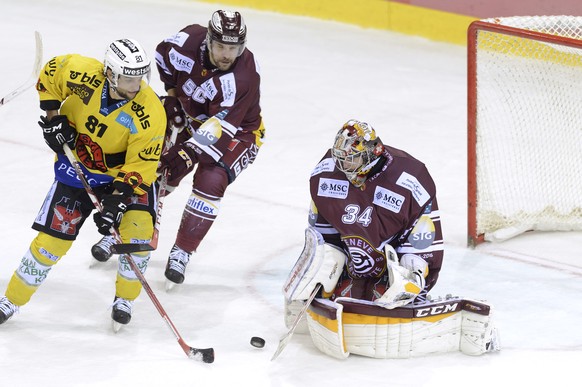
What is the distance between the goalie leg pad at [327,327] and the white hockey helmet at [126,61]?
3.35 ft

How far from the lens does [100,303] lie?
181 inches

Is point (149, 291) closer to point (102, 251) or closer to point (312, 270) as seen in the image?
point (312, 270)

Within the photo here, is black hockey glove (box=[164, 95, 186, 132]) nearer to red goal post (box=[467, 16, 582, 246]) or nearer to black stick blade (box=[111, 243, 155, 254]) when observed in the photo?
black stick blade (box=[111, 243, 155, 254])

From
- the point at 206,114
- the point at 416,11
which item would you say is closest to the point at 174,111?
the point at 206,114

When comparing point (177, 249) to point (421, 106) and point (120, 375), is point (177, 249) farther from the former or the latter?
point (421, 106)

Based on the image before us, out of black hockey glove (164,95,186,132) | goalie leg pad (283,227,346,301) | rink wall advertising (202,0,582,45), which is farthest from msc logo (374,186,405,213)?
rink wall advertising (202,0,582,45)

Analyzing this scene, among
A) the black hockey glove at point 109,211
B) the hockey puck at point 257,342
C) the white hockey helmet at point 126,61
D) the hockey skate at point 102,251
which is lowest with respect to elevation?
the hockey skate at point 102,251

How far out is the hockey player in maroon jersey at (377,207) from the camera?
409 cm

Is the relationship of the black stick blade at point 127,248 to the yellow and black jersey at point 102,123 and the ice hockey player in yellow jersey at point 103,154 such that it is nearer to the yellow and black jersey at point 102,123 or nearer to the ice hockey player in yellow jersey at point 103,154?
the ice hockey player in yellow jersey at point 103,154

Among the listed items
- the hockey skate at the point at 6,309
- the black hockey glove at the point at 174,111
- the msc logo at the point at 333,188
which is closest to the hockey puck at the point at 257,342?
the msc logo at the point at 333,188

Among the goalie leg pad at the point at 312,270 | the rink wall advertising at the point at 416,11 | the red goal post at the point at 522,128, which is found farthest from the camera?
the rink wall advertising at the point at 416,11

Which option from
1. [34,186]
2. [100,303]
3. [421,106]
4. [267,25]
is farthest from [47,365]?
[267,25]

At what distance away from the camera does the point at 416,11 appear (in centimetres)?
866

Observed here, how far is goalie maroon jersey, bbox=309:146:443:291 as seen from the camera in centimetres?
415
